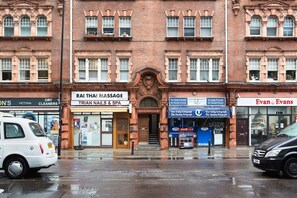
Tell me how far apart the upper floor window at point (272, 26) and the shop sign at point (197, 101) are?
6090 millimetres

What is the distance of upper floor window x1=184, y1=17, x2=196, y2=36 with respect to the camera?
96.1 feet

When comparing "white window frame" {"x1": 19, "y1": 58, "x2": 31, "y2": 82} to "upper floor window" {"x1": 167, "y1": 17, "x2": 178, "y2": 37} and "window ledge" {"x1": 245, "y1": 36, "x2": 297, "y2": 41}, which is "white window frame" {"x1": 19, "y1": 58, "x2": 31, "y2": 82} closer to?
"upper floor window" {"x1": 167, "y1": 17, "x2": 178, "y2": 37}

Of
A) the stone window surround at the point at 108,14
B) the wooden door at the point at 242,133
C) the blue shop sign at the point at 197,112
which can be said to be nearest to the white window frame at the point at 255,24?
the blue shop sign at the point at 197,112

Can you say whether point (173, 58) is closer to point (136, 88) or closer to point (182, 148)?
point (136, 88)

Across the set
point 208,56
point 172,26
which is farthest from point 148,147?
point 172,26

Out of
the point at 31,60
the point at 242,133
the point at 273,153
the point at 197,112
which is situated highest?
the point at 31,60

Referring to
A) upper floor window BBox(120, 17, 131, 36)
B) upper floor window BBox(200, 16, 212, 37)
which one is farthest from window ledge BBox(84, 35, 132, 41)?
upper floor window BBox(200, 16, 212, 37)

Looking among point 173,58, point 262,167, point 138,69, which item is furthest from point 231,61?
point 262,167

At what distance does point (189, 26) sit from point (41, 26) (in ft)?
35.4

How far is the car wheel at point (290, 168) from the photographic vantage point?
12844 mm

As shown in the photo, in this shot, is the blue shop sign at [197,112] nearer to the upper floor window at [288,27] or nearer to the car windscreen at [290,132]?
the upper floor window at [288,27]

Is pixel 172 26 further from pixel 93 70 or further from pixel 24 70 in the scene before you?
pixel 24 70

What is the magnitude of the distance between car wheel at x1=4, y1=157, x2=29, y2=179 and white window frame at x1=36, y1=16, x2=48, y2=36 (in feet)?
57.9

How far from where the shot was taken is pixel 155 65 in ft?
94.6
